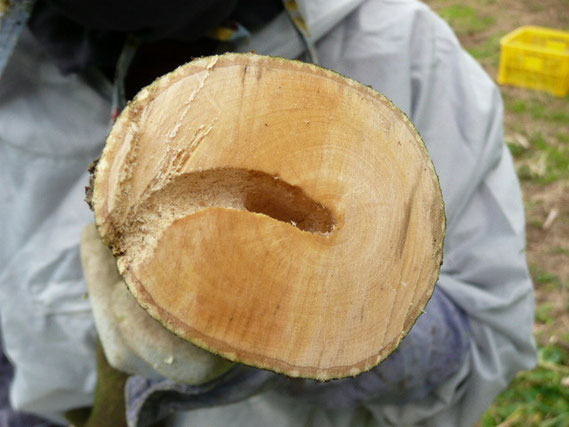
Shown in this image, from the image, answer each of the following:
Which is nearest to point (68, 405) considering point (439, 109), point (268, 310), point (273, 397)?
point (273, 397)

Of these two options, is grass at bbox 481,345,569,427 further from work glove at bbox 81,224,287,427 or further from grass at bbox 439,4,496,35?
grass at bbox 439,4,496,35

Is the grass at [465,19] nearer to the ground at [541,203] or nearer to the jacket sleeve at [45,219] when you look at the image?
the ground at [541,203]

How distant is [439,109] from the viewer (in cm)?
124

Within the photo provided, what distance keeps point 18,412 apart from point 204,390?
0.88m

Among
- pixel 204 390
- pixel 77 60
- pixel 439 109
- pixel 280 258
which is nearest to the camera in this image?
pixel 280 258

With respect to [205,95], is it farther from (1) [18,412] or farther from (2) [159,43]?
(1) [18,412]

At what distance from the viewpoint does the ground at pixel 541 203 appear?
2084 millimetres

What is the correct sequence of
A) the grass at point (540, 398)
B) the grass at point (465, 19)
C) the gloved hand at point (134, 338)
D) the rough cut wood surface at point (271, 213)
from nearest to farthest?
the rough cut wood surface at point (271, 213)
the gloved hand at point (134, 338)
the grass at point (540, 398)
the grass at point (465, 19)

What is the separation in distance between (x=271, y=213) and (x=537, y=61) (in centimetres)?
363

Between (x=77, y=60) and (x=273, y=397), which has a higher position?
(x=77, y=60)

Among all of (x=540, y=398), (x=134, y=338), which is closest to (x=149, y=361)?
(x=134, y=338)

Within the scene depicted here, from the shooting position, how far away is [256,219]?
0.56 m

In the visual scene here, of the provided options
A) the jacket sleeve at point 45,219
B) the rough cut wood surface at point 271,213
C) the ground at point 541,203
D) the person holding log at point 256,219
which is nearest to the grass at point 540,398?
the ground at point 541,203

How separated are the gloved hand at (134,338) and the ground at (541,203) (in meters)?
1.60
